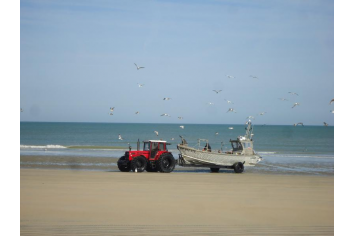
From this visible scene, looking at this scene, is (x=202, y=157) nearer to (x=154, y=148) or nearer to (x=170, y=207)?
(x=154, y=148)

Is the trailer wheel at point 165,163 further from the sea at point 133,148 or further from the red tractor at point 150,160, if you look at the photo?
the sea at point 133,148

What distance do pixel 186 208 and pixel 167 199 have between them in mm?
1303

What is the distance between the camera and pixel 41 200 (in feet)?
38.4

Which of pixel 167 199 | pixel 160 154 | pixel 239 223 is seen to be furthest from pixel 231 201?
pixel 160 154

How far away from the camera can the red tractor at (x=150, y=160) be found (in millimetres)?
20609

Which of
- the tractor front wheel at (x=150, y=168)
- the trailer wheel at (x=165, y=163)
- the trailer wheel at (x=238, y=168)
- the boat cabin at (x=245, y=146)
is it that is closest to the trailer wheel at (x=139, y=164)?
the tractor front wheel at (x=150, y=168)

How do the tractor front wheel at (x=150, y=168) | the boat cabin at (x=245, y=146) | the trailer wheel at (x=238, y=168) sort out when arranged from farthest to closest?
the boat cabin at (x=245, y=146), the trailer wheel at (x=238, y=168), the tractor front wheel at (x=150, y=168)

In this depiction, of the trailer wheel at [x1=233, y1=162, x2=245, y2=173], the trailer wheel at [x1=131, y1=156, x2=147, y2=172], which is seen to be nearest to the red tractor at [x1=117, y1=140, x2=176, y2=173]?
the trailer wheel at [x1=131, y1=156, x2=147, y2=172]

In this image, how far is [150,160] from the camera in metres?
21.1

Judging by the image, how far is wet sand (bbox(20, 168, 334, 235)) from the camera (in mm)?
9078

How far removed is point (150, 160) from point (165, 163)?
691mm
